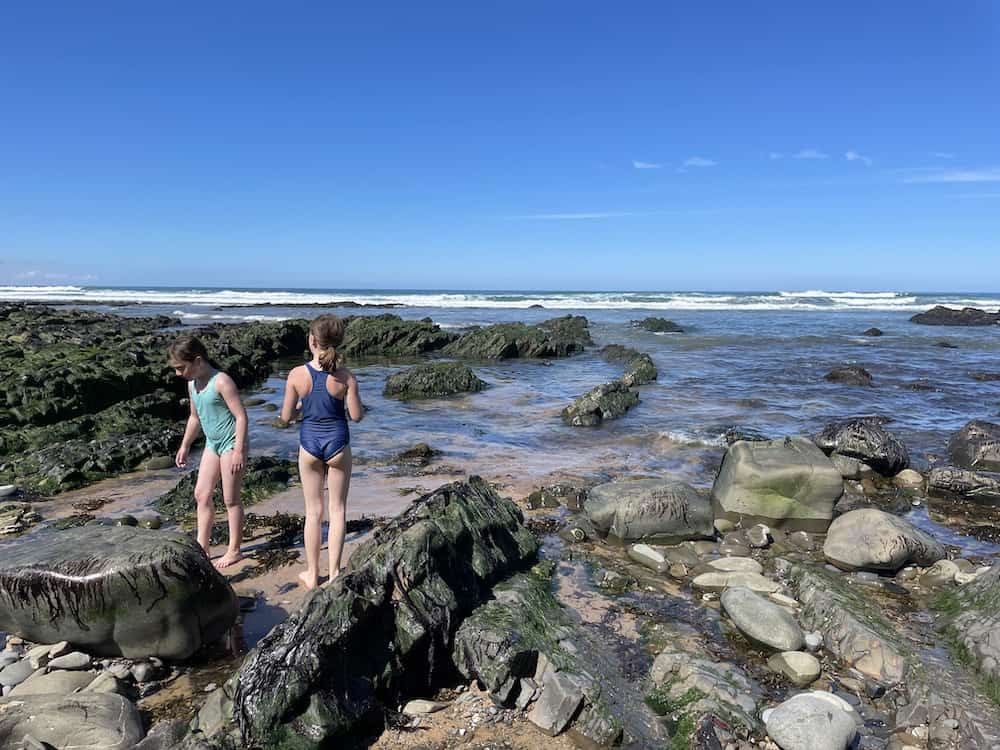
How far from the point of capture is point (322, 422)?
4.47m

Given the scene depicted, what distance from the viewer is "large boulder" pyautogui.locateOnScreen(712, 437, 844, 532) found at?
646 centimetres

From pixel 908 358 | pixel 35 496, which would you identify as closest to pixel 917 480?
pixel 35 496

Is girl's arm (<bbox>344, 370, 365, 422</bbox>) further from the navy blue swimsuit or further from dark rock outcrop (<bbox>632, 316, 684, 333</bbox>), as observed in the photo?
dark rock outcrop (<bbox>632, 316, 684, 333</bbox>)

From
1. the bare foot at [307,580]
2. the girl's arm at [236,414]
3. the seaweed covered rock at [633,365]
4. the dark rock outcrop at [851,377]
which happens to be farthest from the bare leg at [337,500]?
Result: the dark rock outcrop at [851,377]

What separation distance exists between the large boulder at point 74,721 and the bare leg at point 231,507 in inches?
75.7

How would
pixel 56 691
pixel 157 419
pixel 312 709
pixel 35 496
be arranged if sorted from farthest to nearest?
pixel 157 419 → pixel 35 496 → pixel 56 691 → pixel 312 709

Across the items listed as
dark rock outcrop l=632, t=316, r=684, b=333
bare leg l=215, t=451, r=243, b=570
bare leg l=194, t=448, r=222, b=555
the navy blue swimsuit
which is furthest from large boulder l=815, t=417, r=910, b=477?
dark rock outcrop l=632, t=316, r=684, b=333

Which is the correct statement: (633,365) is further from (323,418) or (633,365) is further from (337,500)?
(323,418)

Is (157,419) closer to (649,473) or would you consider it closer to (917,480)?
(649,473)

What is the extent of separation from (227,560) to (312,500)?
1.20 meters

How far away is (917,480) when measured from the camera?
26.4 feet

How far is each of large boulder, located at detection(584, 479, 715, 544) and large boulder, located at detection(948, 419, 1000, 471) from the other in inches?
203

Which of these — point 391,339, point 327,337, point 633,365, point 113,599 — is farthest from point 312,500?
point 391,339

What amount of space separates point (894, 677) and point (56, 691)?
489cm
